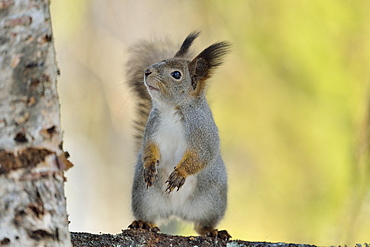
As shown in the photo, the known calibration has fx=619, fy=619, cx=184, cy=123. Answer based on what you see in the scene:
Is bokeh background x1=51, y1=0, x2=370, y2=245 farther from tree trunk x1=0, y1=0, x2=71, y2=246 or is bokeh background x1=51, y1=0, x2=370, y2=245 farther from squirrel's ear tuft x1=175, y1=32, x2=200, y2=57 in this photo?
tree trunk x1=0, y1=0, x2=71, y2=246

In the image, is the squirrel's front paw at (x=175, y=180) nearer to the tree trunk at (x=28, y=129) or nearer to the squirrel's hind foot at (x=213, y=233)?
the squirrel's hind foot at (x=213, y=233)

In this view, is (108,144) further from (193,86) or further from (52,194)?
(52,194)

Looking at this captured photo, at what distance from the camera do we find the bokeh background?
5242 mm

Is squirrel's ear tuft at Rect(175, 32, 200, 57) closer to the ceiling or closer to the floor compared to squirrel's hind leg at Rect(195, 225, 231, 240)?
closer to the ceiling

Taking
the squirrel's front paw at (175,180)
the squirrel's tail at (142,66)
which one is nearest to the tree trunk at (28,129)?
the squirrel's front paw at (175,180)

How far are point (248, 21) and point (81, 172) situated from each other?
2120mm

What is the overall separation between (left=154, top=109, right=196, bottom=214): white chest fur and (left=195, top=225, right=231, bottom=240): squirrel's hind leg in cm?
22

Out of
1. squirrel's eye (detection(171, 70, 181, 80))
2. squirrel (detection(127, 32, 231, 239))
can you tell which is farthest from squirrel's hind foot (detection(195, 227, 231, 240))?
squirrel's eye (detection(171, 70, 181, 80))

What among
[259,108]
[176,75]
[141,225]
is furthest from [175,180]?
[259,108]

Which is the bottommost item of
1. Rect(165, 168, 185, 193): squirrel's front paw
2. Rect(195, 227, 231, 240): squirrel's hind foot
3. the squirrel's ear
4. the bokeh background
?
Rect(195, 227, 231, 240): squirrel's hind foot

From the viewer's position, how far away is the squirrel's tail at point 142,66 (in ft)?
11.4

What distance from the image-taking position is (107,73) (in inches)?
231

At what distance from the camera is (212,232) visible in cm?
315

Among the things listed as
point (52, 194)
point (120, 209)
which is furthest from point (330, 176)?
point (52, 194)
